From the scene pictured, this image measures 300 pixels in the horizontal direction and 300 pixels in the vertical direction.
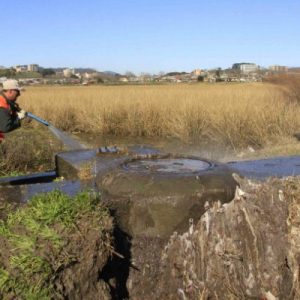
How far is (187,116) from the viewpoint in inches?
559

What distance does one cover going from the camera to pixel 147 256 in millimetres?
4191

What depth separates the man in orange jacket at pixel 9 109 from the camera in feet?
16.2

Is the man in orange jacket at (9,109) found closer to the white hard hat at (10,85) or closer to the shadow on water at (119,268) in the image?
the white hard hat at (10,85)

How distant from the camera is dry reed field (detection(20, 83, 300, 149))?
12.2 meters

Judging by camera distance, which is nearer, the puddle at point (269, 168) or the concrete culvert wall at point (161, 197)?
the concrete culvert wall at point (161, 197)

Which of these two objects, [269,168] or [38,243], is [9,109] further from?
[269,168]

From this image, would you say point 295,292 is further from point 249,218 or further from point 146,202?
point 146,202

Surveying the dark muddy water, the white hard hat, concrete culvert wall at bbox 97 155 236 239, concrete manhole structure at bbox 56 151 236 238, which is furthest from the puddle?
the white hard hat

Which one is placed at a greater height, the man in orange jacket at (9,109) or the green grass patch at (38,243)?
the man in orange jacket at (9,109)

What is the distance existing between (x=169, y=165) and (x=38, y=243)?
1.96 meters

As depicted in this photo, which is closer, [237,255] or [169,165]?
[237,255]

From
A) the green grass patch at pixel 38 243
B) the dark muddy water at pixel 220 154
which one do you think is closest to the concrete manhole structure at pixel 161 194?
the green grass patch at pixel 38 243

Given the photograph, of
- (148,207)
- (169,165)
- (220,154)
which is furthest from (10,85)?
(220,154)

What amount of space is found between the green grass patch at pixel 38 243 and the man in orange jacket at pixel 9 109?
60.7 inches
